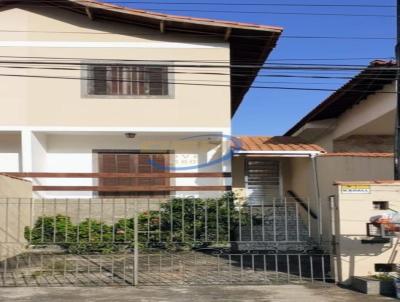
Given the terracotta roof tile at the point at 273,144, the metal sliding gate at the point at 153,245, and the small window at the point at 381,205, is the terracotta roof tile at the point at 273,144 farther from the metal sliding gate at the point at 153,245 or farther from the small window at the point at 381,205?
the small window at the point at 381,205

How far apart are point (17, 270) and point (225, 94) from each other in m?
7.84

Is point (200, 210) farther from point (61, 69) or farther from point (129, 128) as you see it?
point (61, 69)

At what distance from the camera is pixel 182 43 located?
16.9 metres

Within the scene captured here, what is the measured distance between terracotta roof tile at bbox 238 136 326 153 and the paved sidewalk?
302 inches

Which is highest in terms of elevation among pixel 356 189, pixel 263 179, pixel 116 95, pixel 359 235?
pixel 116 95

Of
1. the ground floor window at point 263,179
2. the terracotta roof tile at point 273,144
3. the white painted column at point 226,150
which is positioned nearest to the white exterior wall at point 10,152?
the white painted column at point 226,150

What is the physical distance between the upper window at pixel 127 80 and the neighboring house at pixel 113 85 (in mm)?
29

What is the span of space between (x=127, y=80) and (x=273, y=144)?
4.94 metres

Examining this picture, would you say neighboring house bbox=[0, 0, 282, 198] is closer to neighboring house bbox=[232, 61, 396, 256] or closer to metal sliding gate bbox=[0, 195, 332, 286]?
metal sliding gate bbox=[0, 195, 332, 286]

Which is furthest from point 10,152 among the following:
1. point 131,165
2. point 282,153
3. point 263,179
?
point 263,179

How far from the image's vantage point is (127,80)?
1680cm

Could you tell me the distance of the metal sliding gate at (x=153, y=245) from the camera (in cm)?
1074

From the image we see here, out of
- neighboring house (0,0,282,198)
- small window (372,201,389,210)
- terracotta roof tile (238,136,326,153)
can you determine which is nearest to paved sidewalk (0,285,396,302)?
small window (372,201,389,210)

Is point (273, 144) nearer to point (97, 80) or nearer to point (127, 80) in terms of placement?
point (127, 80)
